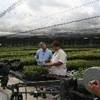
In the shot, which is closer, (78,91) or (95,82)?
(95,82)

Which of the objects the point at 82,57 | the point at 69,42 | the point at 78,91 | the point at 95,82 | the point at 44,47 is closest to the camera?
the point at 95,82

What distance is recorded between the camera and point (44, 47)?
1087 cm

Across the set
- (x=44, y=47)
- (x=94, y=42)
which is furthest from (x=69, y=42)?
(x=44, y=47)

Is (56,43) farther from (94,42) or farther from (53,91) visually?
(94,42)

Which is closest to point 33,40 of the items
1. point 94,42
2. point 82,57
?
point 94,42

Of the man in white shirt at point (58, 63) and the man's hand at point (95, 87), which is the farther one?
the man in white shirt at point (58, 63)

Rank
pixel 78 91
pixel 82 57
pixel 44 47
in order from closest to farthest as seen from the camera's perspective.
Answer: pixel 78 91
pixel 44 47
pixel 82 57

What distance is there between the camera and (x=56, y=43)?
8.60m

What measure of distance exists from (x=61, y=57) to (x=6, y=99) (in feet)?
12.4

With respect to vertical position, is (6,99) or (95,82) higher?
(95,82)

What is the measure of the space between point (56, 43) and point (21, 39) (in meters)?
78.8

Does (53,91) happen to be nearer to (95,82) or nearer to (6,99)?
(6,99)

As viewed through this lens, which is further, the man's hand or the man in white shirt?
the man in white shirt

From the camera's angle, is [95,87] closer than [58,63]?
Yes
